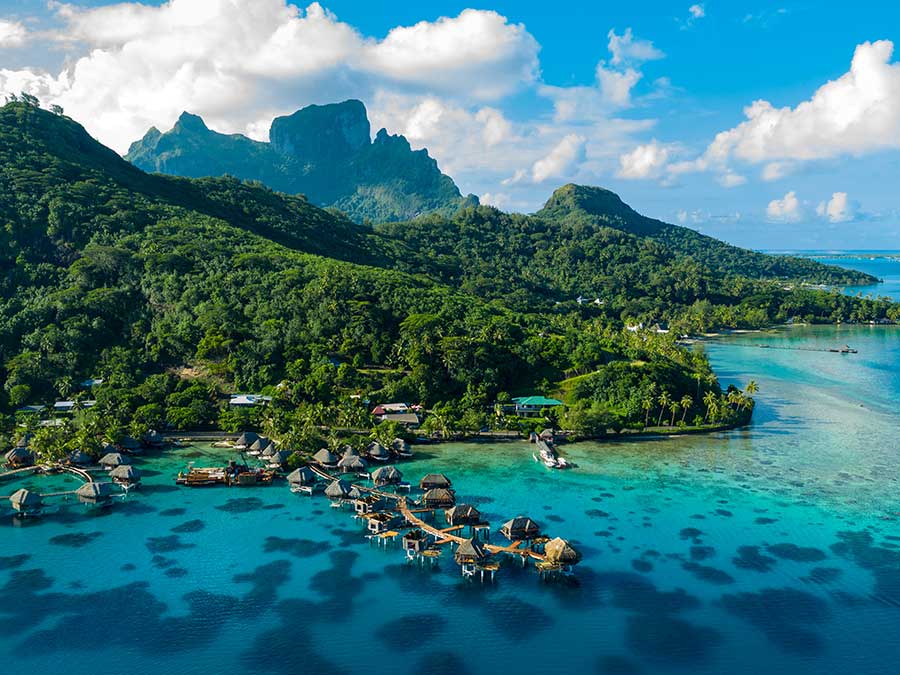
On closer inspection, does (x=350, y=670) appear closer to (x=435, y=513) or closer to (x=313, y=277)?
(x=435, y=513)

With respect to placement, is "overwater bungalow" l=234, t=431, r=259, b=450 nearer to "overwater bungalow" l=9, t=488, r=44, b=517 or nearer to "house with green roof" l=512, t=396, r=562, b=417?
"overwater bungalow" l=9, t=488, r=44, b=517

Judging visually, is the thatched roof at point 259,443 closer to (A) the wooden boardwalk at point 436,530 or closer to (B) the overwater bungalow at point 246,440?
(B) the overwater bungalow at point 246,440

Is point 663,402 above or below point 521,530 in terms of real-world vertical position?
above

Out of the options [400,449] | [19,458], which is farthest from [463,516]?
[19,458]

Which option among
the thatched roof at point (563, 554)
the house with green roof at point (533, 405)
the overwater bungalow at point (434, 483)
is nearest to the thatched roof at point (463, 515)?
the thatched roof at point (563, 554)

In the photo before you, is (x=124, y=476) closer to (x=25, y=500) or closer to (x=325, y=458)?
(x=25, y=500)
